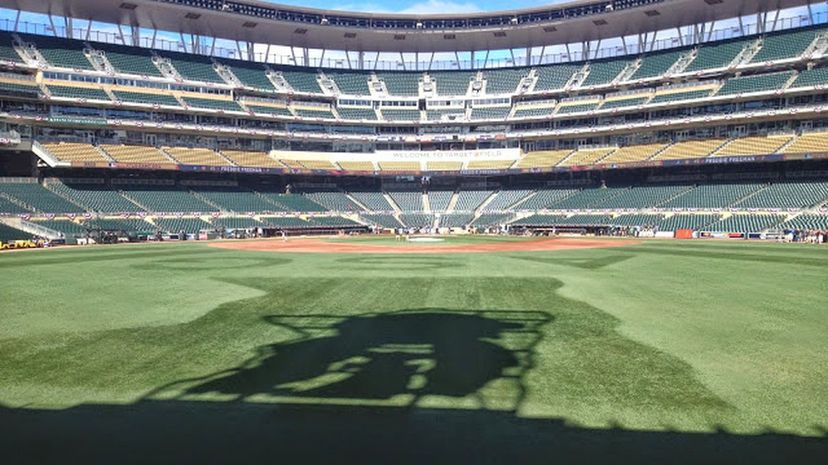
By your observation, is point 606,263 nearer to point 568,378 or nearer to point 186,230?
point 568,378

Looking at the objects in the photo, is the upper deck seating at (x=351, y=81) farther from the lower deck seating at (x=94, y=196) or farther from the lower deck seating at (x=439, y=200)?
the lower deck seating at (x=94, y=196)

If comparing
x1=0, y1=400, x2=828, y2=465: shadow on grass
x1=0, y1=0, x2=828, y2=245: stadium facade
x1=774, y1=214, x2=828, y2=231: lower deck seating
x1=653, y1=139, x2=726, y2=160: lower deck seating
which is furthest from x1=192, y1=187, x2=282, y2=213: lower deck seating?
x1=0, y1=400, x2=828, y2=465: shadow on grass

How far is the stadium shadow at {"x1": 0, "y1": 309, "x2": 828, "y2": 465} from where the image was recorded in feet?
20.6

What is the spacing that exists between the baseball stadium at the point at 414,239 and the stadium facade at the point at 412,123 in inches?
17.6

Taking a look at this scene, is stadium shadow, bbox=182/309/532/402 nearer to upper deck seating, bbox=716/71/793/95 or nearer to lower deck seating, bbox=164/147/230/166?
lower deck seating, bbox=164/147/230/166

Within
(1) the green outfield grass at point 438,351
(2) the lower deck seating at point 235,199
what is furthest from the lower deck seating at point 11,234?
(1) the green outfield grass at point 438,351

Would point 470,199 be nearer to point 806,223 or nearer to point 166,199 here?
point 806,223

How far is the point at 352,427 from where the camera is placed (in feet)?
23.3

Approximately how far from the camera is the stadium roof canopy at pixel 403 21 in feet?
212

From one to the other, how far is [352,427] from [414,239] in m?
48.5

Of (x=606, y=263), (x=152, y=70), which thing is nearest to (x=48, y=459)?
(x=606, y=263)

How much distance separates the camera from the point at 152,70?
70375 mm

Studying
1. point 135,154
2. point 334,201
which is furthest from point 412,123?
point 135,154

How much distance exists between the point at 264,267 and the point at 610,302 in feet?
58.6
